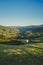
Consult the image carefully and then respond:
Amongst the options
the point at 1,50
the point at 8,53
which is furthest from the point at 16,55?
the point at 1,50

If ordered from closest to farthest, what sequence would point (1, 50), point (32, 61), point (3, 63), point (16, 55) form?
point (3, 63), point (32, 61), point (16, 55), point (1, 50)

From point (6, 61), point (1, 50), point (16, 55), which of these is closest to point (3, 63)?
point (6, 61)

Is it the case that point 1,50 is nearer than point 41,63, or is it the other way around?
point 41,63

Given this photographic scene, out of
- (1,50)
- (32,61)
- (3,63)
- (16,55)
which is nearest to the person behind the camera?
(3,63)

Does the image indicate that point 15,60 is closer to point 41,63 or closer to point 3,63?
point 3,63

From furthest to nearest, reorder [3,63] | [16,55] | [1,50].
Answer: [1,50] < [16,55] < [3,63]

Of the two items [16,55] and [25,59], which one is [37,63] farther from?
[16,55]

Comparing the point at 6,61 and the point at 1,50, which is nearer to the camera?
the point at 6,61

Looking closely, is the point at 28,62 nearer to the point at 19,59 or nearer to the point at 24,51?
the point at 19,59
